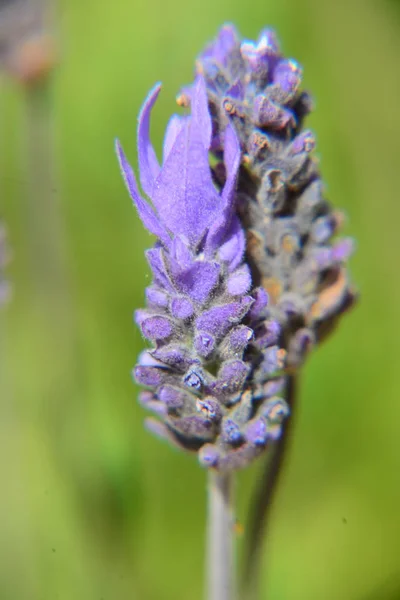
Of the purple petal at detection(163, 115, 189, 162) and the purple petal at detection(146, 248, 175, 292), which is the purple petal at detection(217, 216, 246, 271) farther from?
the purple petal at detection(163, 115, 189, 162)

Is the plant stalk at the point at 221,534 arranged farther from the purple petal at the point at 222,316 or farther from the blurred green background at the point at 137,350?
the blurred green background at the point at 137,350

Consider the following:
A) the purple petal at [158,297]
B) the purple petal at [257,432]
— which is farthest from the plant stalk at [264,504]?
the purple petal at [158,297]

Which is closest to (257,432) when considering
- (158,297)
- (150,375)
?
(150,375)

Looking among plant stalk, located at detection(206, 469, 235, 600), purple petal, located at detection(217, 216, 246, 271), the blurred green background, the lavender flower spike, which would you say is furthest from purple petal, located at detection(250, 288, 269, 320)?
the blurred green background

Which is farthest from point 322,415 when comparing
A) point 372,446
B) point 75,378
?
point 75,378

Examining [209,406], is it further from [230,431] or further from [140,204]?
[140,204]
